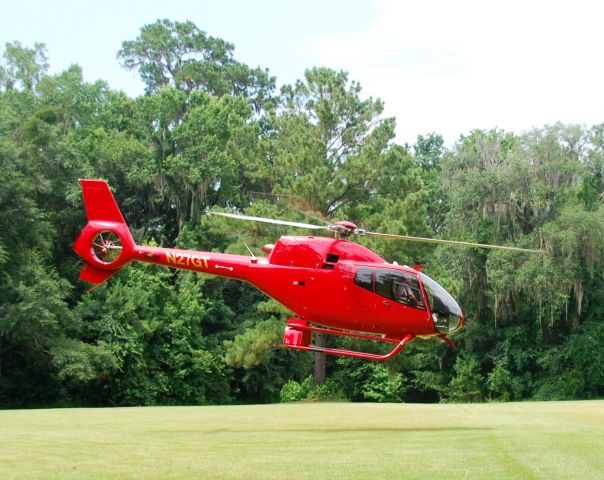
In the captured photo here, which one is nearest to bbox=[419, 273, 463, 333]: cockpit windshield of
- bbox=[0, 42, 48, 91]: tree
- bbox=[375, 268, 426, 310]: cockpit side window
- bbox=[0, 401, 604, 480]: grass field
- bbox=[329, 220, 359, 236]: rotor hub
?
bbox=[375, 268, 426, 310]: cockpit side window

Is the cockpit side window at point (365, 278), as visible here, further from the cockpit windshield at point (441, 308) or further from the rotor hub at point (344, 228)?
the cockpit windshield at point (441, 308)

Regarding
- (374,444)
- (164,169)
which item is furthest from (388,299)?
(164,169)

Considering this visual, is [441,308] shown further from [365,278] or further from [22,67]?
[22,67]

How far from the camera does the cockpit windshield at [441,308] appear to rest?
17.3 m

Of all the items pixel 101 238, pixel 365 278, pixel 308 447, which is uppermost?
pixel 101 238

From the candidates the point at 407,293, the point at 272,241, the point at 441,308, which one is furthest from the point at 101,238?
the point at 272,241

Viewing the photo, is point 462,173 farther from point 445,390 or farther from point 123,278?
point 123,278

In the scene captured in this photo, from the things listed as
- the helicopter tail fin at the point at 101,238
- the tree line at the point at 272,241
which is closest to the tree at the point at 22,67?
the tree line at the point at 272,241

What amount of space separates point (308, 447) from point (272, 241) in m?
28.1

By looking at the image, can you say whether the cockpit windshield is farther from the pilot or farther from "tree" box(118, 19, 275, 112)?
"tree" box(118, 19, 275, 112)

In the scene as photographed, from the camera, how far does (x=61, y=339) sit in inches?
1497

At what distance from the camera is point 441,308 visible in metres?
17.4

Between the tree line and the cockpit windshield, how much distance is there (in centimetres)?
2078

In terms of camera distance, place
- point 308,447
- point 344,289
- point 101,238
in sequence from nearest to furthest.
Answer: point 308,447, point 344,289, point 101,238
